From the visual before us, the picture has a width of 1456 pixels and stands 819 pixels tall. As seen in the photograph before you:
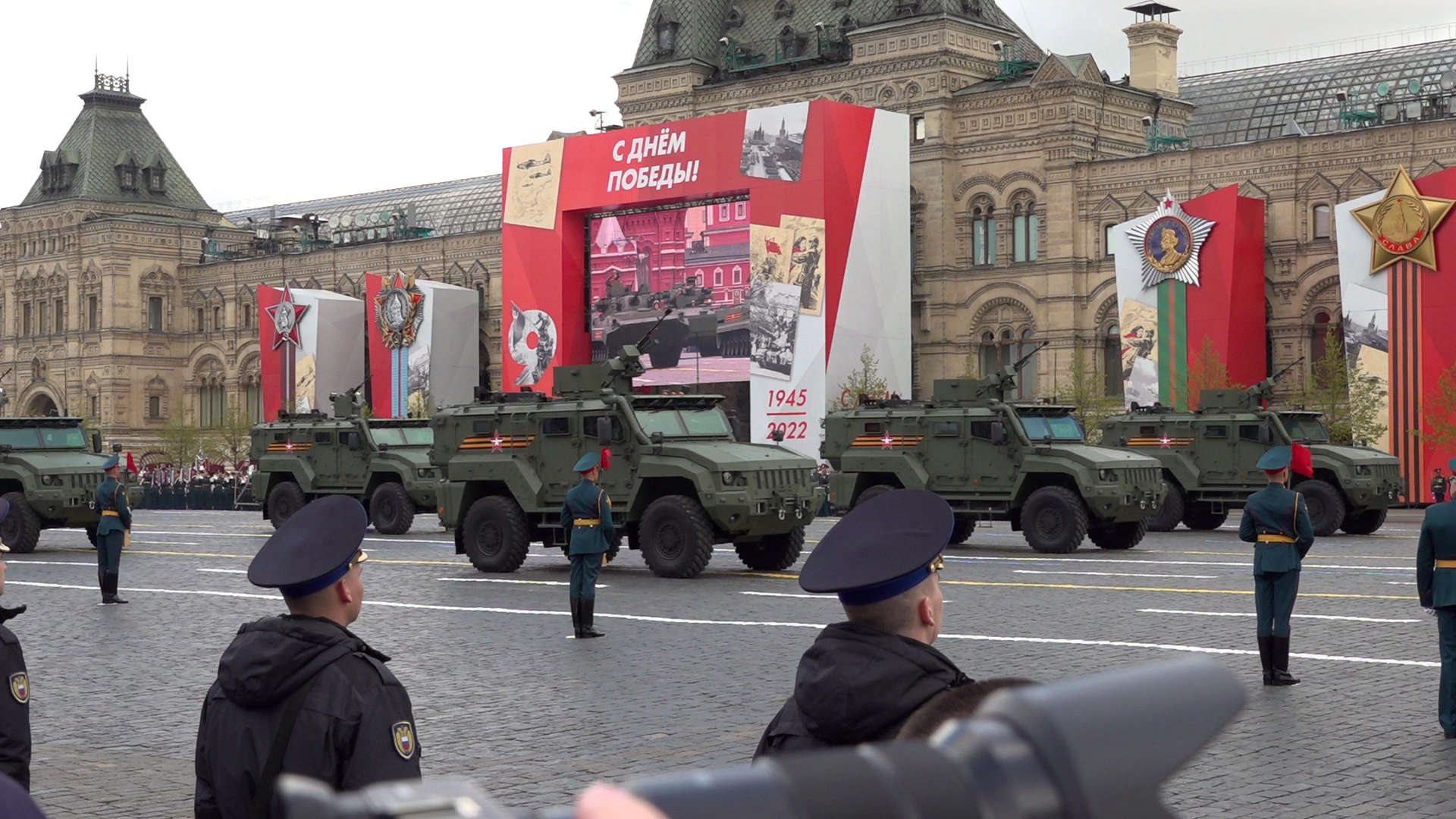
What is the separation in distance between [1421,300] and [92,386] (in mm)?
56115

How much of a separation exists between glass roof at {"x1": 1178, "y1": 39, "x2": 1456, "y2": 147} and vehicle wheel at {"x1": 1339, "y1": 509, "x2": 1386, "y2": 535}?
24558 millimetres

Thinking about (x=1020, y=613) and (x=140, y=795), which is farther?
(x=1020, y=613)

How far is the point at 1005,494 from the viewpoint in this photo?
25266 millimetres

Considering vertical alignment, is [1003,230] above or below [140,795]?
above

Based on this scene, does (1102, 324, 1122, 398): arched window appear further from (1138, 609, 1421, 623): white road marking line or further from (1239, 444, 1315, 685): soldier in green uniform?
(1239, 444, 1315, 685): soldier in green uniform

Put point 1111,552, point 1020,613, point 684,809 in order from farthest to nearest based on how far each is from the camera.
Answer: point 1111,552 → point 1020,613 → point 684,809

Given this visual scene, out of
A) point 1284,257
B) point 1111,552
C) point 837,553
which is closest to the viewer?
point 837,553

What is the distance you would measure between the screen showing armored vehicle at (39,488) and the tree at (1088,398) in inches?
Result: 1058

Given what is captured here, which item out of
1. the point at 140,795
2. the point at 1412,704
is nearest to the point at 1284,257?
the point at 1412,704

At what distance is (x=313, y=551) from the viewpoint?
13.6ft

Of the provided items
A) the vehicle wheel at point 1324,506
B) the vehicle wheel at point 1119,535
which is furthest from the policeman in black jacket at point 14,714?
the vehicle wheel at point 1324,506

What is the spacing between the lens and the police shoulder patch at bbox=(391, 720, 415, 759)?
12.9 feet

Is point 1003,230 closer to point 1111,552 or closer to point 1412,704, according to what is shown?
point 1111,552

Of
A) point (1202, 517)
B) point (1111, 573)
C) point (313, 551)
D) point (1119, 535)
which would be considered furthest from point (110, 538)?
point (1202, 517)
